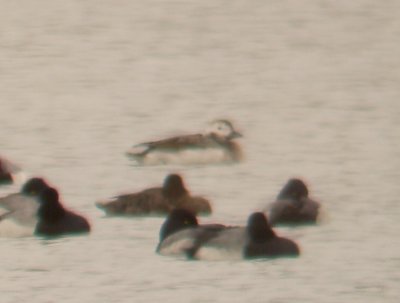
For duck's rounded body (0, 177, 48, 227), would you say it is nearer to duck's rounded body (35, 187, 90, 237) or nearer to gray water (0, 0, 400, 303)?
duck's rounded body (35, 187, 90, 237)

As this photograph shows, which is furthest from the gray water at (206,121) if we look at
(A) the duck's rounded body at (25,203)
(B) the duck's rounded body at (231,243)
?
(A) the duck's rounded body at (25,203)

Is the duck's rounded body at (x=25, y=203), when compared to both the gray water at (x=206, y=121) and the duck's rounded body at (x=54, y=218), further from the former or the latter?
the gray water at (x=206, y=121)

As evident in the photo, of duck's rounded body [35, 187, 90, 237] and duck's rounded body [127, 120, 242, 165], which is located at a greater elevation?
duck's rounded body [127, 120, 242, 165]

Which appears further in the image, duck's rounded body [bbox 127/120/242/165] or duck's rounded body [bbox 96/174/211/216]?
duck's rounded body [bbox 127/120/242/165]

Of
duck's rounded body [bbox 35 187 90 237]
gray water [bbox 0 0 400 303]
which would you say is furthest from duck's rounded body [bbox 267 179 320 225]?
duck's rounded body [bbox 35 187 90 237]

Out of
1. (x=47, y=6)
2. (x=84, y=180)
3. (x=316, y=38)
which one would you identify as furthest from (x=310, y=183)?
(x=47, y=6)
